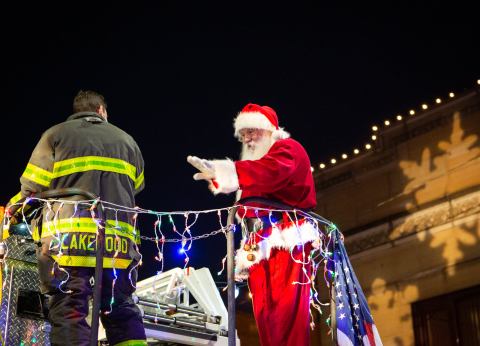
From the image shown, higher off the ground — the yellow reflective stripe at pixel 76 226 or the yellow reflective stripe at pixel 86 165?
the yellow reflective stripe at pixel 86 165

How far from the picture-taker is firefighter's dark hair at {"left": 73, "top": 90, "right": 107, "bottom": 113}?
5.28 metres

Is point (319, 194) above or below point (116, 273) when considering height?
above

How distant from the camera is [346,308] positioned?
4992 millimetres

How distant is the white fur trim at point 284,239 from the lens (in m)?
5.10

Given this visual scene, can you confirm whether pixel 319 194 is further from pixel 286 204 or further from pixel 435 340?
pixel 286 204

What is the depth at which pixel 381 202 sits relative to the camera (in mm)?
12000

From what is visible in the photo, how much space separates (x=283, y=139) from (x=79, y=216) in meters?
1.60

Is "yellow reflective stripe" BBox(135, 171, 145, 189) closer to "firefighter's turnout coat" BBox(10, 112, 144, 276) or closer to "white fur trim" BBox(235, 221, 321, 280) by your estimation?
"firefighter's turnout coat" BBox(10, 112, 144, 276)

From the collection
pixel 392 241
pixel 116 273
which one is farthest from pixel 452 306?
pixel 116 273

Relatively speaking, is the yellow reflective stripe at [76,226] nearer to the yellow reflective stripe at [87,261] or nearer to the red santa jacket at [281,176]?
the yellow reflective stripe at [87,261]

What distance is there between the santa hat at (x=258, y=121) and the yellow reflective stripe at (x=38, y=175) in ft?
5.30

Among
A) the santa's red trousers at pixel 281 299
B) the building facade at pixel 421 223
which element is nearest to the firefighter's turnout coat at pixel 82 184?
the santa's red trousers at pixel 281 299

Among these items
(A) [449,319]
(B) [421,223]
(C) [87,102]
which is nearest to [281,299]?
(C) [87,102]

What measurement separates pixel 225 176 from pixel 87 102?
3.89 feet
